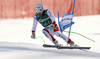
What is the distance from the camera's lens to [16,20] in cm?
1127

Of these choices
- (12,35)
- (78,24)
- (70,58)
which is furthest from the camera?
(78,24)

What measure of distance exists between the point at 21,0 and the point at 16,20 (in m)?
1.11

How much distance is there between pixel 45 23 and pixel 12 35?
14.2 ft

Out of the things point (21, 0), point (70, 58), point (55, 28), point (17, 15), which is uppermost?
point (21, 0)

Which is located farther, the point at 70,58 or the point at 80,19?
the point at 80,19

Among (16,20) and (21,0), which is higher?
(21,0)

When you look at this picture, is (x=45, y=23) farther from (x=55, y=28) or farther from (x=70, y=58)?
(x=70, y=58)

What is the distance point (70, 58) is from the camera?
3537 millimetres

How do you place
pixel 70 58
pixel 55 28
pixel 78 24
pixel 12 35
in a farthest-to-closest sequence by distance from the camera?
pixel 78 24 → pixel 12 35 → pixel 55 28 → pixel 70 58

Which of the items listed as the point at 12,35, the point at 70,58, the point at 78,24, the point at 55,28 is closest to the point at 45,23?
the point at 55,28

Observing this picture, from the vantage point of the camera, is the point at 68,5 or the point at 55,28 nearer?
the point at 55,28

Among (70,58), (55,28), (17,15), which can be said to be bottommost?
(70,58)

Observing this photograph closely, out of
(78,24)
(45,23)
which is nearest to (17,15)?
(78,24)

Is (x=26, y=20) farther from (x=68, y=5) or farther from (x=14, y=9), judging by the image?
(x=68, y=5)
